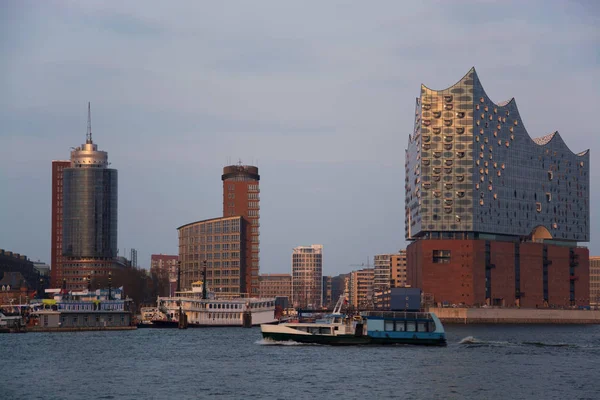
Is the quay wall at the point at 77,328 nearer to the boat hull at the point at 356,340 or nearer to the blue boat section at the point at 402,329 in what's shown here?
the boat hull at the point at 356,340

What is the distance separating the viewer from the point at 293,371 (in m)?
92.1

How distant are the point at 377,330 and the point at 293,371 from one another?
29.5m

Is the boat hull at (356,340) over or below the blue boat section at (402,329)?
below

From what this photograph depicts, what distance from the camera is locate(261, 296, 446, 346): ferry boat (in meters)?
120

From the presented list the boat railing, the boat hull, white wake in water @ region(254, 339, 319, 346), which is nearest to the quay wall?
white wake in water @ region(254, 339, 319, 346)

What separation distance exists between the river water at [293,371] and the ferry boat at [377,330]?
4.70ft

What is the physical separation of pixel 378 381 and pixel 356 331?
35691 millimetres

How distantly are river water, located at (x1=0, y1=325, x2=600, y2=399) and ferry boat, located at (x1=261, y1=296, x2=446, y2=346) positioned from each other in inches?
56.4

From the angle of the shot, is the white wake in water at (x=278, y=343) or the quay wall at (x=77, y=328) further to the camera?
the quay wall at (x=77, y=328)

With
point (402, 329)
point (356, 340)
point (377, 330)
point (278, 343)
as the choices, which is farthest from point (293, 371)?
point (278, 343)

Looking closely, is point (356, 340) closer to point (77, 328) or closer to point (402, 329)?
point (402, 329)

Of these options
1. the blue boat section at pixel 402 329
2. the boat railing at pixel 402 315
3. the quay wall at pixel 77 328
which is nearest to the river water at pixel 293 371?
the blue boat section at pixel 402 329

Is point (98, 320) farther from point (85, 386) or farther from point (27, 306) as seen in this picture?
point (85, 386)

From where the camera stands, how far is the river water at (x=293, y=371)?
78125mm
